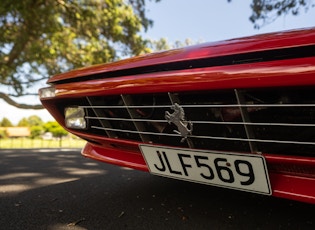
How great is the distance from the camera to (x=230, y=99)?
153cm

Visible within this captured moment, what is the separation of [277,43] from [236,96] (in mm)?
260

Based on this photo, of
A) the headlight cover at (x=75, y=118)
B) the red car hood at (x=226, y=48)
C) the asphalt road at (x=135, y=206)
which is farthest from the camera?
the headlight cover at (x=75, y=118)

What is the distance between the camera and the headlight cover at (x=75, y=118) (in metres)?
2.15

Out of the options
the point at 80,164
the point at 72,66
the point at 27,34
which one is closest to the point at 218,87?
the point at 80,164

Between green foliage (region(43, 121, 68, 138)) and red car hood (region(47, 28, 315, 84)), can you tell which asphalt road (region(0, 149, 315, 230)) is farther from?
green foliage (region(43, 121, 68, 138))

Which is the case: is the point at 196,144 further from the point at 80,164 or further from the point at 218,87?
the point at 80,164

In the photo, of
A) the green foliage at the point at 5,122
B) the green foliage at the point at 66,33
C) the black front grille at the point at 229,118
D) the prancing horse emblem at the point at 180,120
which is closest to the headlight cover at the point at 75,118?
the black front grille at the point at 229,118

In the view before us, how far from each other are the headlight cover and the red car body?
219mm

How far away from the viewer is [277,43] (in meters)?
1.28

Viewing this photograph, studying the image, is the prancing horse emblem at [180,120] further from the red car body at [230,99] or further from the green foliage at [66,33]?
the green foliage at [66,33]

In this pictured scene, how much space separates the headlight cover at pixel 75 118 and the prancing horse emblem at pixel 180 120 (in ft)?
2.41

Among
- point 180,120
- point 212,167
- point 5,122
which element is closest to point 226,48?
point 180,120

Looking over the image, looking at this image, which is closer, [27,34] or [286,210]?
[286,210]

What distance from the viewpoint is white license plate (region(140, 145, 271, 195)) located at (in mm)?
1452
